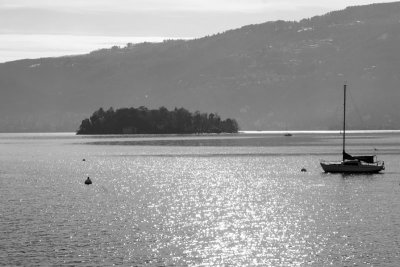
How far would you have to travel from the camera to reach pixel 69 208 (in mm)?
109375

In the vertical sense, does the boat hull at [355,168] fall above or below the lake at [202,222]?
above

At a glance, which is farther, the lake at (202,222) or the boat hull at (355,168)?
the boat hull at (355,168)

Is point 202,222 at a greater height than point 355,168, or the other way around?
point 355,168

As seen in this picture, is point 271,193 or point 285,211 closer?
point 285,211

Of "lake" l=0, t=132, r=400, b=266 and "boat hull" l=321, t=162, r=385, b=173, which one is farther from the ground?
"boat hull" l=321, t=162, r=385, b=173

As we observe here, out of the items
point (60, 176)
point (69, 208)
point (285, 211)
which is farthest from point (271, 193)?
point (60, 176)

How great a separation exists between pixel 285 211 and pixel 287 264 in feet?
116

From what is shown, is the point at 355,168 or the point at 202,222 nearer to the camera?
the point at 202,222

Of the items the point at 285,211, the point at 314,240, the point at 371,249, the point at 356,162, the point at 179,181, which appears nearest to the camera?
the point at 371,249

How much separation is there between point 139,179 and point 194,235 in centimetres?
7910

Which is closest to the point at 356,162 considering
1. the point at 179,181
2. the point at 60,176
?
the point at 179,181

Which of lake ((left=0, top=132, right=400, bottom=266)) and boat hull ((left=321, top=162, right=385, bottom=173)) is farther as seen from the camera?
boat hull ((left=321, top=162, right=385, bottom=173))

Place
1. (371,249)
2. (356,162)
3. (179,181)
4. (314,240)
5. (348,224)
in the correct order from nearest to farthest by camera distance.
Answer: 1. (371,249)
2. (314,240)
3. (348,224)
4. (179,181)
5. (356,162)

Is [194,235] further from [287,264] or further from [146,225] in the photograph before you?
[287,264]
